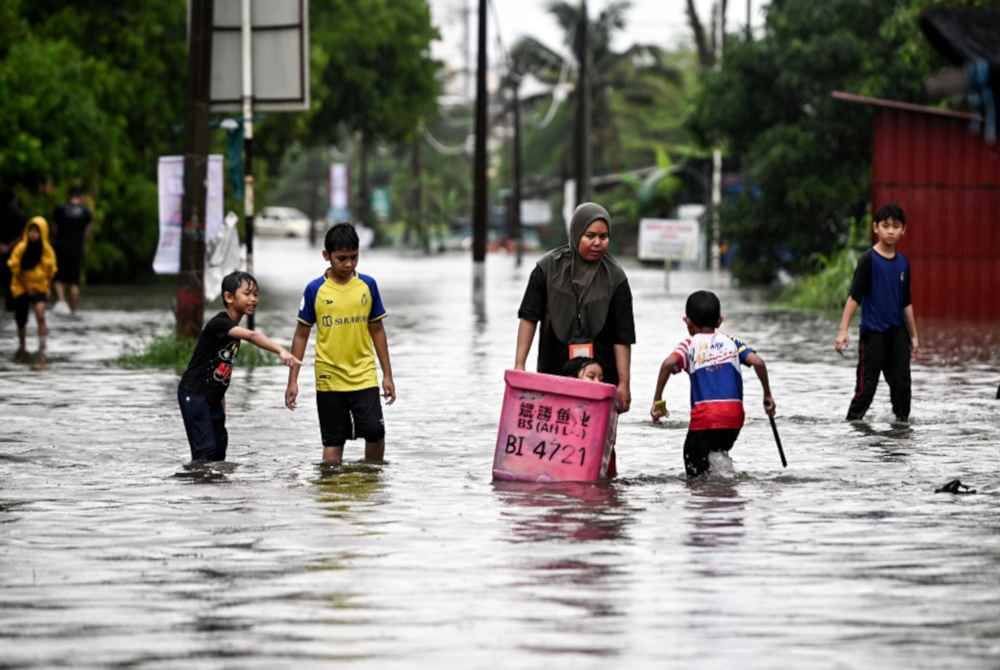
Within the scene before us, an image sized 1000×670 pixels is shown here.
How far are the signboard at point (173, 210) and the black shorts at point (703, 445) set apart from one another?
11.1 m

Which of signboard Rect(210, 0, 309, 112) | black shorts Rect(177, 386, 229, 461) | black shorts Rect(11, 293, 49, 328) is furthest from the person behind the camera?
black shorts Rect(11, 293, 49, 328)

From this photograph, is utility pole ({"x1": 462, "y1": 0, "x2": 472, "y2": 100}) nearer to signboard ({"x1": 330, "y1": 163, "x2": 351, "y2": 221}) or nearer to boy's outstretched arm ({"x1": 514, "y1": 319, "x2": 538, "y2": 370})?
signboard ({"x1": 330, "y1": 163, "x2": 351, "y2": 221})

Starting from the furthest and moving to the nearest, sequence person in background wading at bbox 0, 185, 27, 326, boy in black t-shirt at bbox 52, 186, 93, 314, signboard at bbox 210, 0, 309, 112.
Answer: boy in black t-shirt at bbox 52, 186, 93, 314 → person in background wading at bbox 0, 185, 27, 326 → signboard at bbox 210, 0, 309, 112

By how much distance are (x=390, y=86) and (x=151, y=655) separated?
2061 inches

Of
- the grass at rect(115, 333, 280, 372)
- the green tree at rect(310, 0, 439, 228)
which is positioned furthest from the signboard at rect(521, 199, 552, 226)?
the grass at rect(115, 333, 280, 372)

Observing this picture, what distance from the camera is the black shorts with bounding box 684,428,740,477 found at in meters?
12.2

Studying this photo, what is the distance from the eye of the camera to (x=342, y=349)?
12.7m

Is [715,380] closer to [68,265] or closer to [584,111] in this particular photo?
[68,265]

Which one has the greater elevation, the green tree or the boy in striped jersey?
the green tree

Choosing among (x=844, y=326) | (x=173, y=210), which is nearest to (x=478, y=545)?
(x=844, y=326)

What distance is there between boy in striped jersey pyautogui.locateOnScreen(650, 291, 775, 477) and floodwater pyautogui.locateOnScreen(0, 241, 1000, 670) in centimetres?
22

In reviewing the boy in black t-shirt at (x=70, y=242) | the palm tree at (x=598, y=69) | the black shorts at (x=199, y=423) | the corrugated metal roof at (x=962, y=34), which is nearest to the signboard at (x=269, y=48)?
the boy in black t-shirt at (x=70, y=242)

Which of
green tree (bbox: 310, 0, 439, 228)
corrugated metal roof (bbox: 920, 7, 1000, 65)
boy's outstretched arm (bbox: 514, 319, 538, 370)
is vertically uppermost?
green tree (bbox: 310, 0, 439, 228)

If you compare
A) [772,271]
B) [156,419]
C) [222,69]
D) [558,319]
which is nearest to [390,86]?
[772,271]
